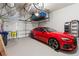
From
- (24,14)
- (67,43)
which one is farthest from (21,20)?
(67,43)

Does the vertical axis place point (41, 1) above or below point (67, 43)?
above

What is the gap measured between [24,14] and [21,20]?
0.08 metres

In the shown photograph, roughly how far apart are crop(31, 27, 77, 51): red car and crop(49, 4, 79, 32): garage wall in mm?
80

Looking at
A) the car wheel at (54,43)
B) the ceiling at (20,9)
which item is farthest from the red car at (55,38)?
the ceiling at (20,9)

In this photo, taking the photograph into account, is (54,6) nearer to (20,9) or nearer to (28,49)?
(20,9)

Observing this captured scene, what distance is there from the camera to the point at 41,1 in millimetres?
1221

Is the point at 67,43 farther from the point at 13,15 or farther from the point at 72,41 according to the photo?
the point at 13,15

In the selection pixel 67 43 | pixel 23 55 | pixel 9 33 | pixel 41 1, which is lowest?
pixel 23 55

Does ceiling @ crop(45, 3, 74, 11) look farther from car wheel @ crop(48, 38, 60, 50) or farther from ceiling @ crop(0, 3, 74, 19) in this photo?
car wheel @ crop(48, 38, 60, 50)

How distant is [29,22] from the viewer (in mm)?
1302

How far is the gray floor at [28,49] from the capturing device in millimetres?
1247

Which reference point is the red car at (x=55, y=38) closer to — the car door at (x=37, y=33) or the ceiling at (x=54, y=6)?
the car door at (x=37, y=33)

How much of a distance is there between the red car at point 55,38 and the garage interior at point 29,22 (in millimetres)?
47

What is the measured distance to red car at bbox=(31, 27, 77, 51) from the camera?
123 centimetres
